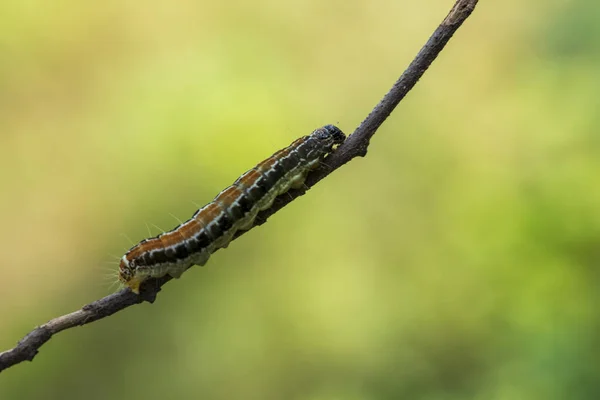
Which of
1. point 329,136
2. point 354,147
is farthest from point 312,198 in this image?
point 354,147

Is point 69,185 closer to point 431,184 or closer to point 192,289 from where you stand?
point 192,289

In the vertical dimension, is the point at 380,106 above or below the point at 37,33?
below

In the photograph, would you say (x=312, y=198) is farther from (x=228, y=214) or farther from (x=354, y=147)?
(x=354, y=147)

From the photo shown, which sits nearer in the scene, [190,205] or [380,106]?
[380,106]

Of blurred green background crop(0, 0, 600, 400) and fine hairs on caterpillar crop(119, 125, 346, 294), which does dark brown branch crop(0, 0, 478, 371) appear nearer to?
fine hairs on caterpillar crop(119, 125, 346, 294)

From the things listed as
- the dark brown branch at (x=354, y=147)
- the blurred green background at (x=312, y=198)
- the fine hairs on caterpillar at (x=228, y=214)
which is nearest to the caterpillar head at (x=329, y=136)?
the fine hairs on caterpillar at (x=228, y=214)

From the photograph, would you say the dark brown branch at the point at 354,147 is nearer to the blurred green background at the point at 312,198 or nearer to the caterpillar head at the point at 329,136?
the caterpillar head at the point at 329,136

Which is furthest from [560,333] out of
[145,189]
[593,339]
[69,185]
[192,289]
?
[69,185]
